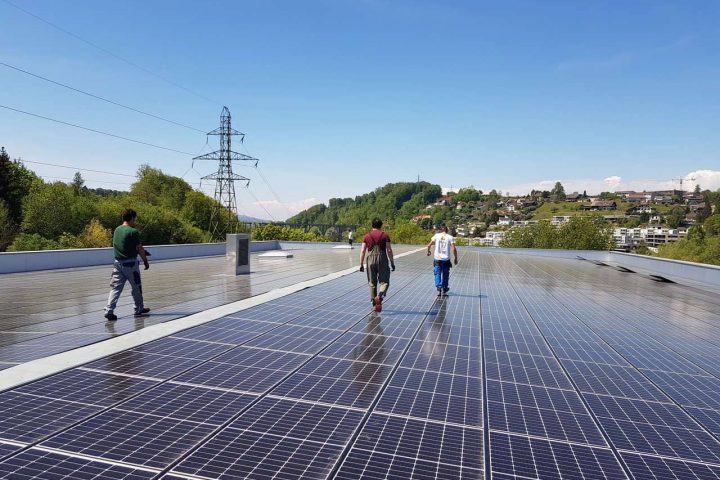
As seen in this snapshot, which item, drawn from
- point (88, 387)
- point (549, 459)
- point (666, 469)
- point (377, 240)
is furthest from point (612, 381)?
point (88, 387)

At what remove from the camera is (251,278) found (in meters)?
15.3

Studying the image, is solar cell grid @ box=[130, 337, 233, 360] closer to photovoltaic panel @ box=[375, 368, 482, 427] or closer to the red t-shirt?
photovoltaic panel @ box=[375, 368, 482, 427]

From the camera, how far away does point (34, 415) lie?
4.12 metres

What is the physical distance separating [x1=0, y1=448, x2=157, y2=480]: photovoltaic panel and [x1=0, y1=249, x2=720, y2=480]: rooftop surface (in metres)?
0.01

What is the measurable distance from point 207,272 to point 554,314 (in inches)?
476

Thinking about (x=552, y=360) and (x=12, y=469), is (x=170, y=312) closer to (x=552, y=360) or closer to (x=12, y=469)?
(x=12, y=469)

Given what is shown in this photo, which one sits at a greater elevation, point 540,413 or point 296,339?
point 296,339

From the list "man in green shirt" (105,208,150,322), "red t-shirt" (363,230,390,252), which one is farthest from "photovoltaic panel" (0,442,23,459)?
"red t-shirt" (363,230,390,252)

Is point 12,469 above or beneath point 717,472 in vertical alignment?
above

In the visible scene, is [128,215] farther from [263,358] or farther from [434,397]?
[434,397]

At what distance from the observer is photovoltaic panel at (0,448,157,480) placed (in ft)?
10.5

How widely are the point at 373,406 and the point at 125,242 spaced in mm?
5447

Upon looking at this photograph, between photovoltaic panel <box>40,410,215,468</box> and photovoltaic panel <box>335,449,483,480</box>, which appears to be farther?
photovoltaic panel <box>40,410,215,468</box>

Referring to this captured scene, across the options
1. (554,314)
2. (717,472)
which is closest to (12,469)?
(717,472)
